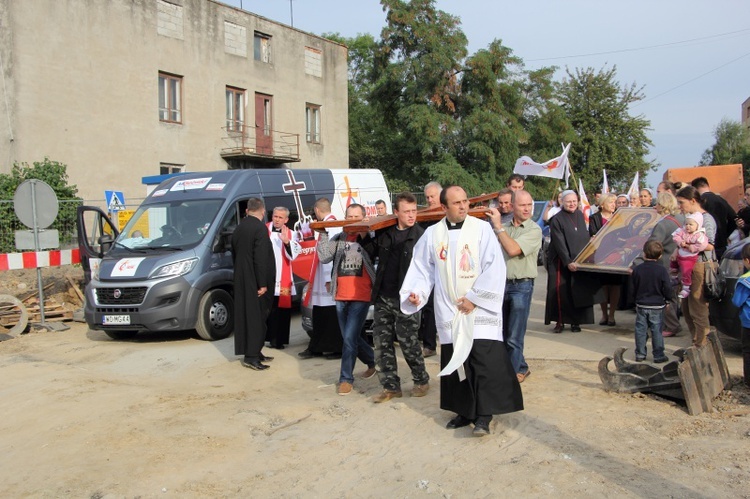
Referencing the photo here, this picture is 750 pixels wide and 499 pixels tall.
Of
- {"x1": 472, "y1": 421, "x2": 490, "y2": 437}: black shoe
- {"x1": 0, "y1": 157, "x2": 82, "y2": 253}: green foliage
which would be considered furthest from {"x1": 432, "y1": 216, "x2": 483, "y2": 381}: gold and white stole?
{"x1": 0, "y1": 157, "x2": 82, "y2": 253}: green foliage

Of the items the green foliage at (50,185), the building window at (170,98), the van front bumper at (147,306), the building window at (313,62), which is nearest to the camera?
the van front bumper at (147,306)

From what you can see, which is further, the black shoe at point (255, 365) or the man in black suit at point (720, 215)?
the man in black suit at point (720, 215)

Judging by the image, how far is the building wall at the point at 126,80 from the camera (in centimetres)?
2333

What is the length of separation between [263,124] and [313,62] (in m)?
4.60

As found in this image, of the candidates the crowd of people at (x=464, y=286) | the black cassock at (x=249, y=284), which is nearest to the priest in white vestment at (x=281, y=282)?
the crowd of people at (x=464, y=286)

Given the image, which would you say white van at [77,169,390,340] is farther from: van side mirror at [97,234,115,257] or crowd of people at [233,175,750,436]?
crowd of people at [233,175,750,436]

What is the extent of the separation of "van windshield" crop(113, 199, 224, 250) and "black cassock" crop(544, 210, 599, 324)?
16.6ft

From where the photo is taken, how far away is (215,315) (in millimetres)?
10492

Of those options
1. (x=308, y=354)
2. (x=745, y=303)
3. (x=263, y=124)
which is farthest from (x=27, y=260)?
(x=263, y=124)

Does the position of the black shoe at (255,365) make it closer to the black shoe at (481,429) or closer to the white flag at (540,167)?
the black shoe at (481,429)

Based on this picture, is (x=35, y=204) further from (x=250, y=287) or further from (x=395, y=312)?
(x=395, y=312)

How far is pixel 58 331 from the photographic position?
38.5 feet

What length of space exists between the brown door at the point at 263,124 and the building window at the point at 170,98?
13.3 ft

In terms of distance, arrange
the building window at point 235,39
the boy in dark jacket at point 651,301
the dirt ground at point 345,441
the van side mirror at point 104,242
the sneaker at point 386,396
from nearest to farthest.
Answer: the dirt ground at point 345,441
the sneaker at point 386,396
the boy in dark jacket at point 651,301
the van side mirror at point 104,242
the building window at point 235,39
